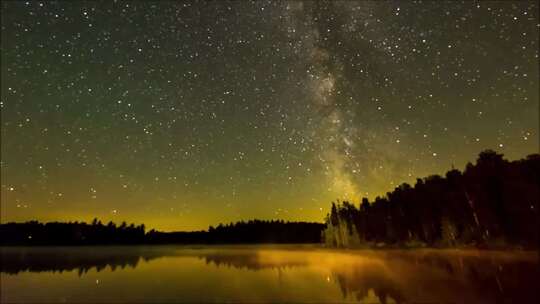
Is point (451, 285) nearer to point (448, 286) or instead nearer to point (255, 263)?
point (448, 286)

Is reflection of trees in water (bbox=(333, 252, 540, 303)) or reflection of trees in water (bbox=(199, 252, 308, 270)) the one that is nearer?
reflection of trees in water (bbox=(333, 252, 540, 303))

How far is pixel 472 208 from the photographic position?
71000 millimetres

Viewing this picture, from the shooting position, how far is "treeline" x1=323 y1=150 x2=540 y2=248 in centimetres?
5988

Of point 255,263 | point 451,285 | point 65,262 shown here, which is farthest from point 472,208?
point 65,262

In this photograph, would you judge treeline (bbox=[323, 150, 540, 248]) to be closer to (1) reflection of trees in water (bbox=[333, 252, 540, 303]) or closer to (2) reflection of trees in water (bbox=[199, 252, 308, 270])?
(1) reflection of trees in water (bbox=[333, 252, 540, 303])

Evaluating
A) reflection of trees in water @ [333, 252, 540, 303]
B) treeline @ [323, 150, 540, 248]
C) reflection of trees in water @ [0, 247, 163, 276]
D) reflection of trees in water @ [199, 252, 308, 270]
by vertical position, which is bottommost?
reflection of trees in water @ [333, 252, 540, 303]

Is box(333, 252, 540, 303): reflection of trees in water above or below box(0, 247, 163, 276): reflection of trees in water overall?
below

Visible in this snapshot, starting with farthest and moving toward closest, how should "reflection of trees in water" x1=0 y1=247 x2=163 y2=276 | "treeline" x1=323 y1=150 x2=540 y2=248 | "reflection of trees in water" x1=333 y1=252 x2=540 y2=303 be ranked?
"treeline" x1=323 y1=150 x2=540 y2=248 → "reflection of trees in water" x1=0 y1=247 x2=163 y2=276 → "reflection of trees in water" x1=333 y1=252 x2=540 y2=303

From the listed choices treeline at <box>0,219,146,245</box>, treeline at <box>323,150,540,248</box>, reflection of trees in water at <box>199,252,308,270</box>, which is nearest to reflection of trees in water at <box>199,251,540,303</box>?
reflection of trees in water at <box>199,252,308,270</box>

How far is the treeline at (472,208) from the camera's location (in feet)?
196

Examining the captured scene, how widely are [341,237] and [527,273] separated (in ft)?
322

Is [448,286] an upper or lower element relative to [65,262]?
lower

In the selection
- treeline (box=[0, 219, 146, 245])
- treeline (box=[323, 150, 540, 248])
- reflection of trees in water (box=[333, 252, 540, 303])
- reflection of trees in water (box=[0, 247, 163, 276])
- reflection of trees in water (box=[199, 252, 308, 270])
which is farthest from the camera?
treeline (box=[0, 219, 146, 245])

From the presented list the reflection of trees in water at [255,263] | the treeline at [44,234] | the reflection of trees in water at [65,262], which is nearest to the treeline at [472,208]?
the reflection of trees in water at [255,263]
